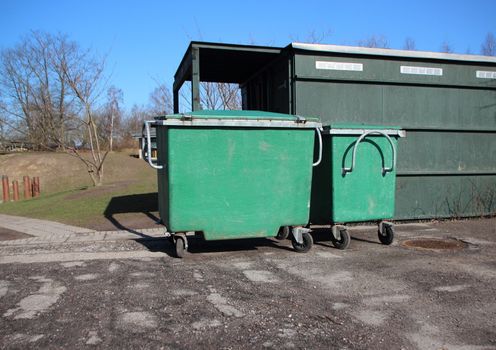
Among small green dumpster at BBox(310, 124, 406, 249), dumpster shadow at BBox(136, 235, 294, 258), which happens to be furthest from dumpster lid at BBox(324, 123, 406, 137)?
dumpster shadow at BBox(136, 235, 294, 258)

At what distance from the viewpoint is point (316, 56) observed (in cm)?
744

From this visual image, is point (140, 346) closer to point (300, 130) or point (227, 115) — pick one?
point (227, 115)

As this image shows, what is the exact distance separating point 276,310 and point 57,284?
233 centimetres

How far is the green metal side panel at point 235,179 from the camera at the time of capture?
5410mm

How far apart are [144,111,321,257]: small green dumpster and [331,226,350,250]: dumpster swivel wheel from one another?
496 mm

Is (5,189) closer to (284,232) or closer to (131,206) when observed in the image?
(131,206)

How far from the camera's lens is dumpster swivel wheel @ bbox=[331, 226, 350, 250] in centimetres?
601

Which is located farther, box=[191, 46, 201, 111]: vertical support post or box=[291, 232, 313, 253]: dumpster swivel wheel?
box=[191, 46, 201, 111]: vertical support post

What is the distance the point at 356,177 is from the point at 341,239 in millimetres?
878

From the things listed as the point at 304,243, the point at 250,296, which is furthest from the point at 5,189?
the point at 250,296

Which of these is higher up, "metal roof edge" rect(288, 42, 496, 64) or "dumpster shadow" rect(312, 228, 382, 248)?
"metal roof edge" rect(288, 42, 496, 64)

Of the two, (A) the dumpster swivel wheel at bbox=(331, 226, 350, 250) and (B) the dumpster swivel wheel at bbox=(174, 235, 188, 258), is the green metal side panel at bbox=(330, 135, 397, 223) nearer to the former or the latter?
(A) the dumpster swivel wheel at bbox=(331, 226, 350, 250)

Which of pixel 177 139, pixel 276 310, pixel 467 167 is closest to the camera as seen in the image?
pixel 276 310

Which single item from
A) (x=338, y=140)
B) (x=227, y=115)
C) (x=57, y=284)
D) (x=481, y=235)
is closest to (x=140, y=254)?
(x=57, y=284)
